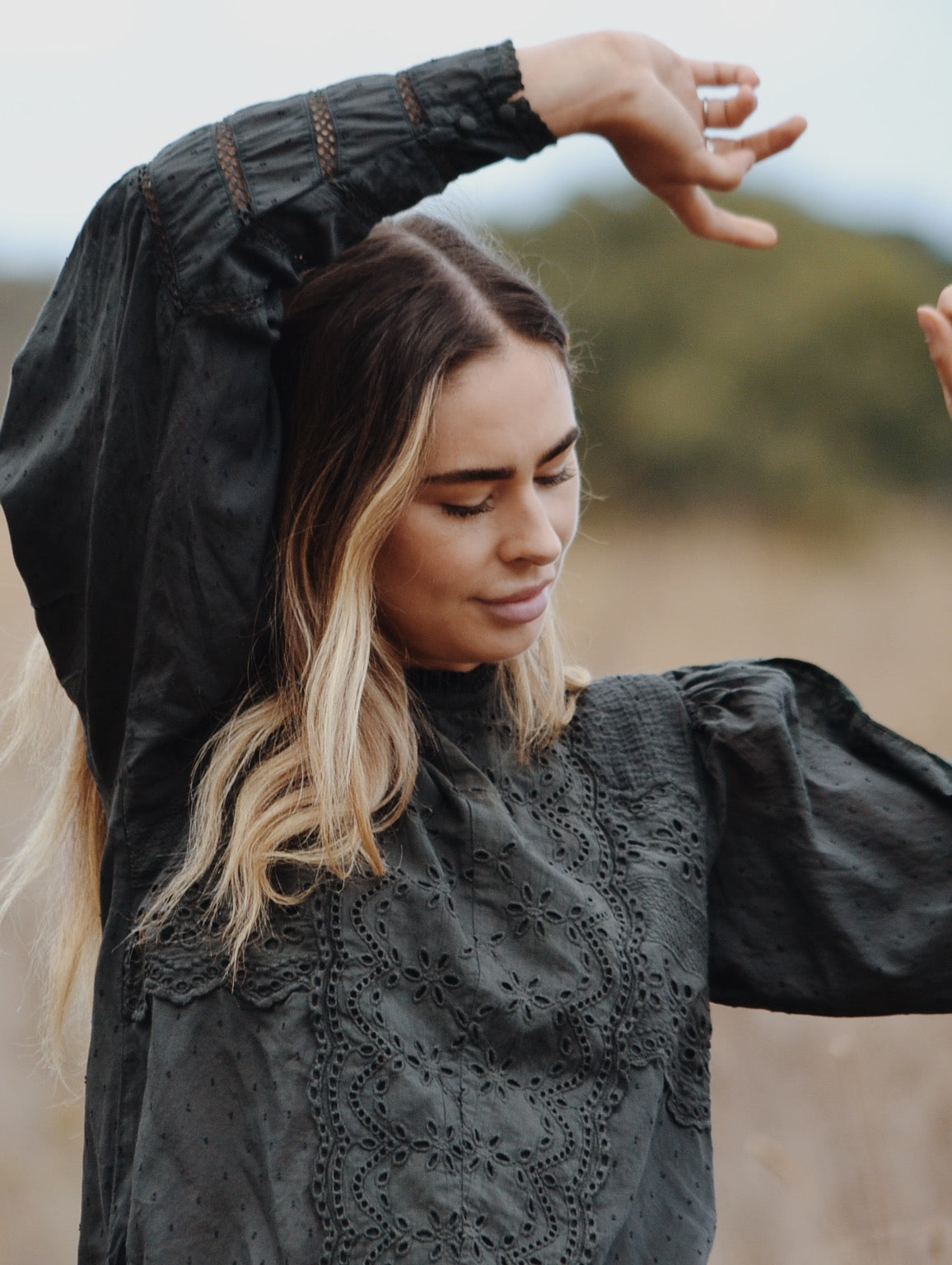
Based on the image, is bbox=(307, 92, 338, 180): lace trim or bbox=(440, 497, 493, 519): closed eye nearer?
bbox=(307, 92, 338, 180): lace trim

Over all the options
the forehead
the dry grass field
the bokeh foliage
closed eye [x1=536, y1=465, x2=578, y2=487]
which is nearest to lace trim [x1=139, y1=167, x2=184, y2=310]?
the forehead

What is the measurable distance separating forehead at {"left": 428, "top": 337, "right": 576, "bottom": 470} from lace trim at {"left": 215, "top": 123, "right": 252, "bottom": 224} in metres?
0.24

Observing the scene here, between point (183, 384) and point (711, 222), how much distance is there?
464mm

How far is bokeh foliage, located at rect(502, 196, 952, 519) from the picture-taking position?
7293 millimetres

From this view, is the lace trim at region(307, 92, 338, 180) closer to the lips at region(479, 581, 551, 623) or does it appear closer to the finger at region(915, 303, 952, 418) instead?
the lips at region(479, 581, 551, 623)

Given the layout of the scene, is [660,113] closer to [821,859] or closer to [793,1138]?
[821,859]

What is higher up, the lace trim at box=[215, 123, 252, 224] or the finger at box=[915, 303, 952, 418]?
the lace trim at box=[215, 123, 252, 224]

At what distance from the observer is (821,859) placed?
152 cm

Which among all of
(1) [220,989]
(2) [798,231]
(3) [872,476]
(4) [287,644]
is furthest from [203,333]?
(2) [798,231]

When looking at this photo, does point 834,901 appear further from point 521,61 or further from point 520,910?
point 521,61

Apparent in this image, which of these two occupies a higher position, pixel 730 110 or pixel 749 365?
pixel 730 110

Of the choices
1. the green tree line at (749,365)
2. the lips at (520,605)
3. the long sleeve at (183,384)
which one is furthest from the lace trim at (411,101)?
the green tree line at (749,365)

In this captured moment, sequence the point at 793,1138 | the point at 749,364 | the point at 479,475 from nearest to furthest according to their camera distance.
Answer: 1. the point at 479,475
2. the point at 793,1138
3. the point at 749,364

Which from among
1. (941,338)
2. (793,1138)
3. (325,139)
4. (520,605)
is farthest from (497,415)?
(793,1138)
